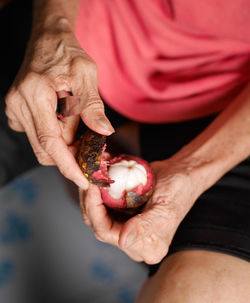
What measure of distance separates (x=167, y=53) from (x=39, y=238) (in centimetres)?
78

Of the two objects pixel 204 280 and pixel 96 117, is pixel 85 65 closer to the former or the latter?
pixel 96 117

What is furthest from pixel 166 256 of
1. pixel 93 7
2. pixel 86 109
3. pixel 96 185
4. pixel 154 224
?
pixel 93 7

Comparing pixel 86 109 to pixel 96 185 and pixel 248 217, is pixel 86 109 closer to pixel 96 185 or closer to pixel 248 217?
pixel 96 185

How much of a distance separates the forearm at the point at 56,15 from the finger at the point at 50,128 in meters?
0.21

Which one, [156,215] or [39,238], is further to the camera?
[39,238]

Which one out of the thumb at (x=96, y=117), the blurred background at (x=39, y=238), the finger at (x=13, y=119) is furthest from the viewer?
the blurred background at (x=39, y=238)

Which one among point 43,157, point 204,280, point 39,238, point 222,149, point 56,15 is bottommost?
point 39,238

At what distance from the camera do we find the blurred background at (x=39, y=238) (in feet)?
3.48

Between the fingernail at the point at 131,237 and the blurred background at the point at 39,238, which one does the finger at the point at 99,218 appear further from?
the blurred background at the point at 39,238

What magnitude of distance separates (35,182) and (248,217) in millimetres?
854

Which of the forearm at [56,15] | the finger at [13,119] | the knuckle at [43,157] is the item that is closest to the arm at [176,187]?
the knuckle at [43,157]

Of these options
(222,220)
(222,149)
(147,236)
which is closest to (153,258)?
(147,236)

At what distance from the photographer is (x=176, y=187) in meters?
0.77

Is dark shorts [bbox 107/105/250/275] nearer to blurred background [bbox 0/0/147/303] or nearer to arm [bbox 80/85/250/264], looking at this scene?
arm [bbox 80/85/250/264]
